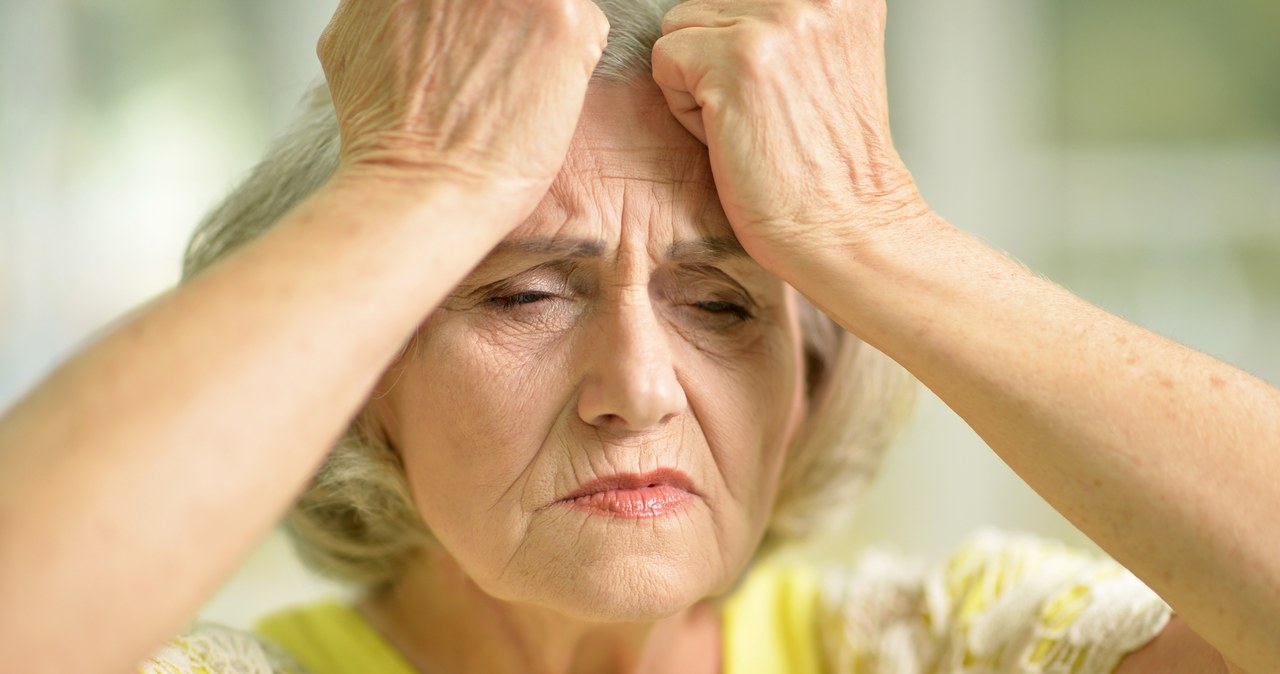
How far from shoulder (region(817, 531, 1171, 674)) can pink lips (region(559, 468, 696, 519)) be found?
1.57ft

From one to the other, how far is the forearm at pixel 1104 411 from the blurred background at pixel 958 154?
2.81 m

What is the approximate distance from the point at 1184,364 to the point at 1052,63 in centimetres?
327

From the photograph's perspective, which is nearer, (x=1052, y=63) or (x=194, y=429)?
(x=194, y=429)

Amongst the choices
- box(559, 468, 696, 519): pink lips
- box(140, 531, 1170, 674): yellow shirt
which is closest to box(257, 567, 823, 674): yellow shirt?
box(140, 531, 1170, 674): yellow shirt

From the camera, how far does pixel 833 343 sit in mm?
1604

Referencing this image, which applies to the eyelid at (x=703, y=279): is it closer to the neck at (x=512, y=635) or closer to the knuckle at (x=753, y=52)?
the knuckle at (x=753, y=52)

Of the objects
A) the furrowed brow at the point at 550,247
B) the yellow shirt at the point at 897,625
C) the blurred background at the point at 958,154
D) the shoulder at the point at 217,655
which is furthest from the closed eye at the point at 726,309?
the blurred background at the point at 958,154

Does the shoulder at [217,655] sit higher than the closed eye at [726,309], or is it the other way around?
the closed eye at [726,309]

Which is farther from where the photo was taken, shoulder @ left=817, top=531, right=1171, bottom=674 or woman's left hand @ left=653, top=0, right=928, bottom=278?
shoulder @ left=817, top=531, right=1171, bottom=674

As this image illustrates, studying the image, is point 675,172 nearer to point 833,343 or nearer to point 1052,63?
point 833,343

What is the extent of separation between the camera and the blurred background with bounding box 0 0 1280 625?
3.81 metres

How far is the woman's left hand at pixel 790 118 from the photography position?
46.5 inches

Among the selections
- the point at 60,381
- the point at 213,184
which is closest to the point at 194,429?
the point at 60,381

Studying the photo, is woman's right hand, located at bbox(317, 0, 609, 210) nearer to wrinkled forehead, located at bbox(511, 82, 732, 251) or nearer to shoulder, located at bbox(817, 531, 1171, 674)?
wrinkled forehead, located at bbox(511, 82, 732, 251)
